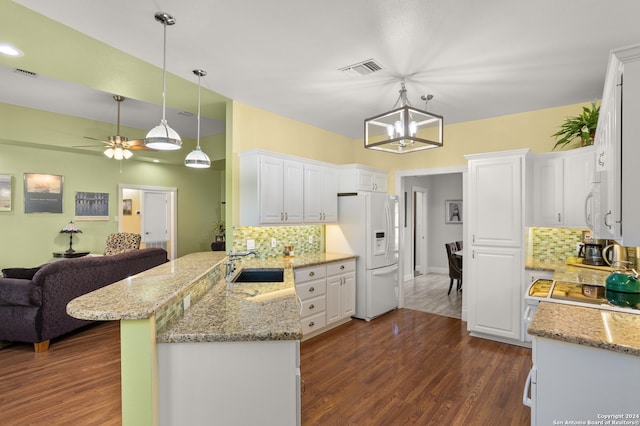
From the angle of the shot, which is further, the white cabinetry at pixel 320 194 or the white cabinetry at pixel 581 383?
the white cabinetry at pixel 320 194

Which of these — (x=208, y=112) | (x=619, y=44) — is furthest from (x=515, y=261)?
(x=208, y=112)

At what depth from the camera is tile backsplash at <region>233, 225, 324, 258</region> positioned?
405 cm

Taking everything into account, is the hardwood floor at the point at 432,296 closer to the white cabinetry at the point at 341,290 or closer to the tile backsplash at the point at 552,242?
the white cabinetry at the point at 341,290

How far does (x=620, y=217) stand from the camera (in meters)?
1.58

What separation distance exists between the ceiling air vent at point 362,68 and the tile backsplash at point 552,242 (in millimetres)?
2634

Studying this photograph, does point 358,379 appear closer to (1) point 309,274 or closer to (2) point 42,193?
(1) point 309,274

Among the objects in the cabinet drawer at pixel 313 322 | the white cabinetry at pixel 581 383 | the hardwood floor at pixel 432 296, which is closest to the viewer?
the white cabinetry at pixel 581 383

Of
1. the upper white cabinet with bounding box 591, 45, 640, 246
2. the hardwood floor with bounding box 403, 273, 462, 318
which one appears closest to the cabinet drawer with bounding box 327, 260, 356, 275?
the hardwood floor with bounding box 403, 273, 462, 318

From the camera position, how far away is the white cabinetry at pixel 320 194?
4.45m

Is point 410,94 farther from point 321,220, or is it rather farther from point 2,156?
point 2,156

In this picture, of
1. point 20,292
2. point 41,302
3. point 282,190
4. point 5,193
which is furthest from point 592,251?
point 5,193

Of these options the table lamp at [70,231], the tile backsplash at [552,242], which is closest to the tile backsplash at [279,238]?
the tile backsplash at [552,242]

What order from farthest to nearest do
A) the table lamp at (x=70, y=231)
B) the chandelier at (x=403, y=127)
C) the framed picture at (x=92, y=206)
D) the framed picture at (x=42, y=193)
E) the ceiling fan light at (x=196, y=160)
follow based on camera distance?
the framed picture at (x=92, y=206), the table lamp at (x=70, y=231), the framed picture at (x=42, y=193), the ceiling fan light at (x=196, y=160), the chandelier at (x=403, y=127)

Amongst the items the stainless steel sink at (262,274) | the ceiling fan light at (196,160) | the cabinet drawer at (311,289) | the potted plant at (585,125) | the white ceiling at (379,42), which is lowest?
the cabinet drawer at (311,289)
